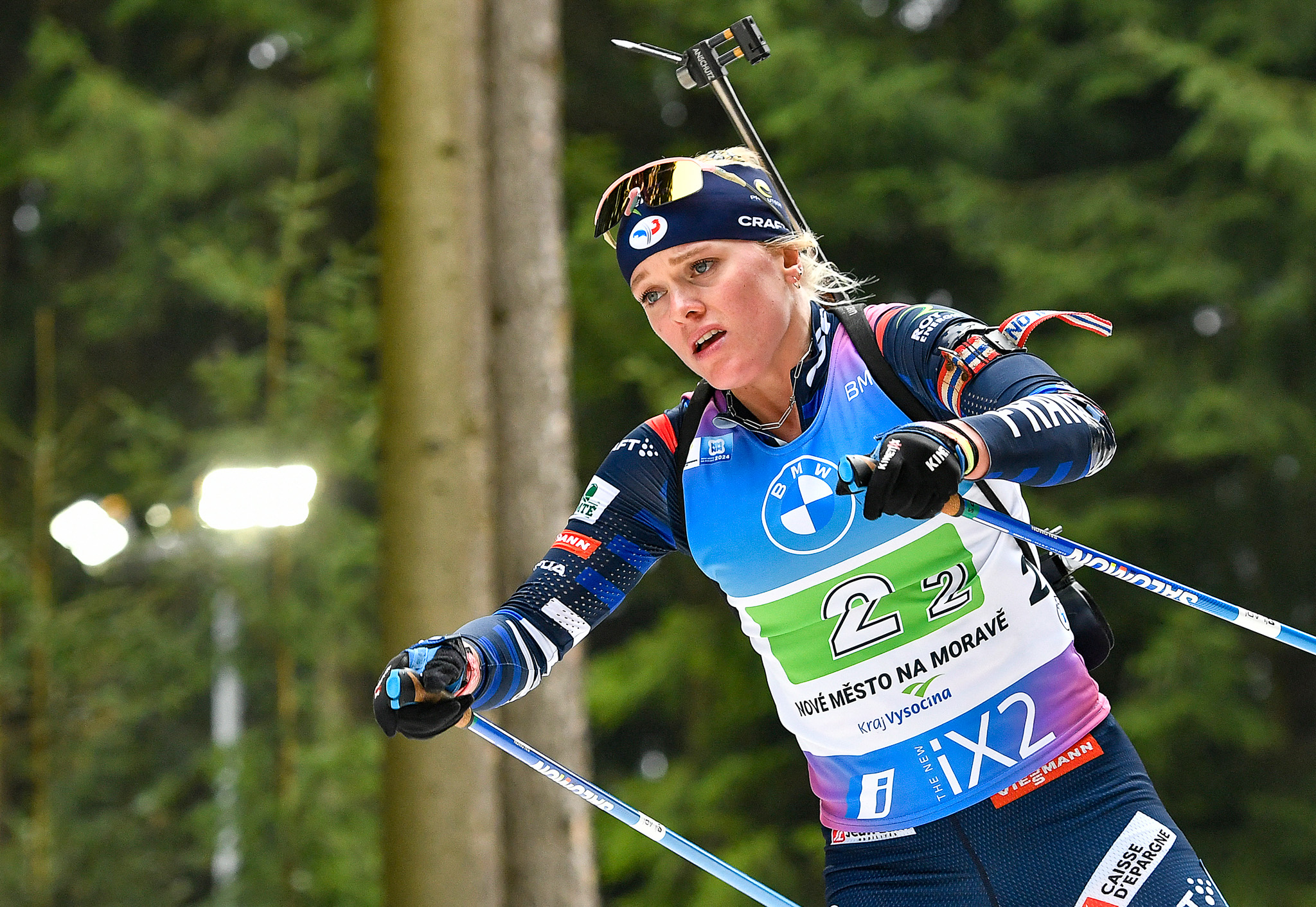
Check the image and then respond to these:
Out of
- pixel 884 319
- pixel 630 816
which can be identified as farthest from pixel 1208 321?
pixel 630 816

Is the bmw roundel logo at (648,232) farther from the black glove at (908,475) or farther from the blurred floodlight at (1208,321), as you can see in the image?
the blurred floodlight at (1208,321)

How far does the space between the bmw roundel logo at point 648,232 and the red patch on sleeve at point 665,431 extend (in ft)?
0.90

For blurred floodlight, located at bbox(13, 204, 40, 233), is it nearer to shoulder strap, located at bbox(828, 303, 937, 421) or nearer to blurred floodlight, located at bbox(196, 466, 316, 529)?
blurred floodlight, located at bbox(196, 466, 316, 529)

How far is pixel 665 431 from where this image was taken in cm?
212

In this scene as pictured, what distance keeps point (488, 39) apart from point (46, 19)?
4979mm

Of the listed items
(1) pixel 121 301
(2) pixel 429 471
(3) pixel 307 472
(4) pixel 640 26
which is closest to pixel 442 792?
(2) pixel 429 471

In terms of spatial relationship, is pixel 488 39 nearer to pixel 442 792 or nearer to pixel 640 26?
pixel 442 792

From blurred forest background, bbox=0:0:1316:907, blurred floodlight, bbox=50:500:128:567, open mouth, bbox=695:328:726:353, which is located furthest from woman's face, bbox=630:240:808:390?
blurred floodlight, bbox=50:500:128:567

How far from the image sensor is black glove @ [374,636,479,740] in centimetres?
182

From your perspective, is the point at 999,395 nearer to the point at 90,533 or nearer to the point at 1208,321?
the point at 90,533

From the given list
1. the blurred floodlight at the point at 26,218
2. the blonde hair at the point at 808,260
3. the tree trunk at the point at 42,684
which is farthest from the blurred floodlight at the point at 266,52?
the blonde hair at the point at 808,260

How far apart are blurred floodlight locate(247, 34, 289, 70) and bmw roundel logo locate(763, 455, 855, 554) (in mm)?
8833

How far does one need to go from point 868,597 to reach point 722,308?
0.47 meters

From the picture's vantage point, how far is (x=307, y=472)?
5293mm
